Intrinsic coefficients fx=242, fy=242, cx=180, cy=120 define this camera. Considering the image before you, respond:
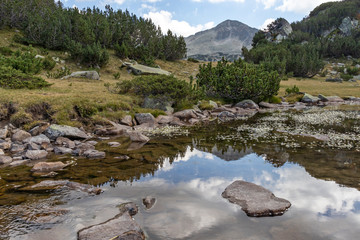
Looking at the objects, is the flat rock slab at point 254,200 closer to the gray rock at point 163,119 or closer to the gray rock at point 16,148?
the gray rock at point 16,148

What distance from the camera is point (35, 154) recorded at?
33.7ft

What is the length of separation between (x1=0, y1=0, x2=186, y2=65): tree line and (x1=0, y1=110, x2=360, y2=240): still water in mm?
34716

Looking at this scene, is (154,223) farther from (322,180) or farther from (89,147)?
(89,147)

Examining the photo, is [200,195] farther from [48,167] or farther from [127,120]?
[127,120]

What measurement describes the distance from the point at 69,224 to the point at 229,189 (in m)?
4.22

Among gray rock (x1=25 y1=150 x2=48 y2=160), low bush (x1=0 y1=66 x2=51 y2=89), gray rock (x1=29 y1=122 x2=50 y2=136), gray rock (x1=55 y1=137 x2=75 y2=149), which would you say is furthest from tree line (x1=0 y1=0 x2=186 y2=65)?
gray rock (x1=25 y1=150 x2=48 y2=160)

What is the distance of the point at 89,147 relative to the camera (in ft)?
38.1

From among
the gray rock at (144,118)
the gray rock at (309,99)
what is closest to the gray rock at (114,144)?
the gray rock at (144,118)

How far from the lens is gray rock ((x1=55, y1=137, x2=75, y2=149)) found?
38.9ft

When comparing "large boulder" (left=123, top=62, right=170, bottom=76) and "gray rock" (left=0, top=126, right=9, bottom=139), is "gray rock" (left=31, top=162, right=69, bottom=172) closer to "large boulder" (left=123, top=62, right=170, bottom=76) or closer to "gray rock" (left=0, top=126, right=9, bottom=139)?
"gray rock" (left=0, top=126, right=9, bottom=139)

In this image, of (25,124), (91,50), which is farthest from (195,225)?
(91,50)

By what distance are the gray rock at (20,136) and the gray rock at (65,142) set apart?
1.73m

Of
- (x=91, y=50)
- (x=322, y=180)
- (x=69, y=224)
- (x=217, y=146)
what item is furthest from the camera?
(x=91, y=50)

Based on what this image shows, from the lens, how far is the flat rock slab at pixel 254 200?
18.9ft
